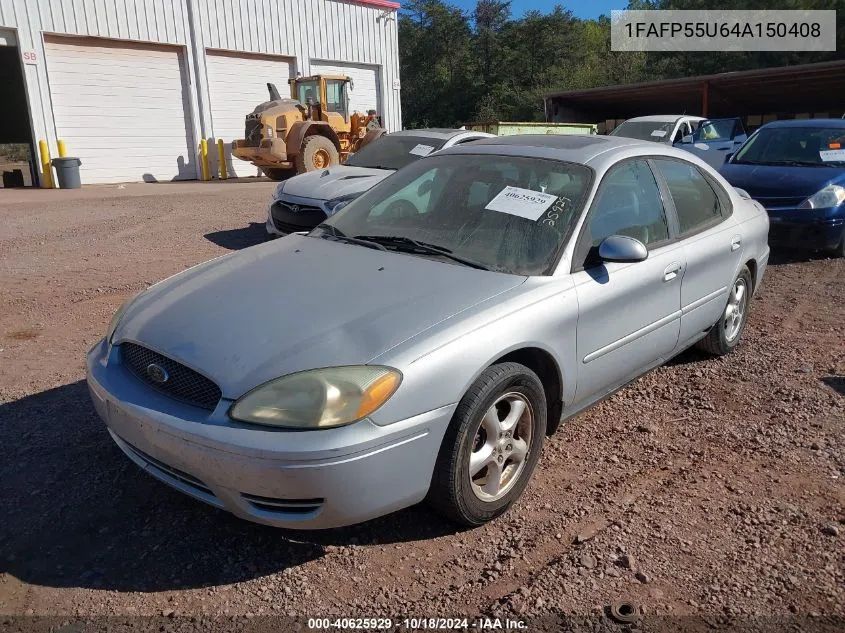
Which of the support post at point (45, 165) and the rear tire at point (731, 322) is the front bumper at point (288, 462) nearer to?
the rear tire at point (731, 322)

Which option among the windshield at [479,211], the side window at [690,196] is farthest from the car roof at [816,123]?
the windshield at [479,211]

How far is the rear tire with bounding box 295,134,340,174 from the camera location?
52.6 feet

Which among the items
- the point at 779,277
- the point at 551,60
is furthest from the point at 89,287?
the point at 551,60

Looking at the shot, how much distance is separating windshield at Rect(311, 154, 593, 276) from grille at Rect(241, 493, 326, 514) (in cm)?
131

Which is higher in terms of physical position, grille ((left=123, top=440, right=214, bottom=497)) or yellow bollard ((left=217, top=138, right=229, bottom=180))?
yellow bollard ((left=217, top=138, right=229, bottom=180))

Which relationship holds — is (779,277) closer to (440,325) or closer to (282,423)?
(440,325)

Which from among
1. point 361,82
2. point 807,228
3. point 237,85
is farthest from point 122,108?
point 807,228

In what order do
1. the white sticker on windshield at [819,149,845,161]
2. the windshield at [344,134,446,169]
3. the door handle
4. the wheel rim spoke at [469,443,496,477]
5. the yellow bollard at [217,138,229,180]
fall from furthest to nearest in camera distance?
the yellow bollard at [217,138,229,180] → the windshield at [344,134,446,169] → the white sticker on windshield at [819,149,845,161] → the door handle → the wheel rim spoke at [469,443,496,477]

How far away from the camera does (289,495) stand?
7.59 ft

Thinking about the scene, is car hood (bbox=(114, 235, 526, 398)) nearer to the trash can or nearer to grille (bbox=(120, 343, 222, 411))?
grille (bbox=(120, 343, 222, 411))

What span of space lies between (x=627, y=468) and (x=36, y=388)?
339 centimetres

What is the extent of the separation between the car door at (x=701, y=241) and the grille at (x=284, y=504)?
244 cm

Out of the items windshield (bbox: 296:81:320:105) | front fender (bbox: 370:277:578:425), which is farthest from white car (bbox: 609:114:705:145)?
front fender (bbox: 370:277:578:425)

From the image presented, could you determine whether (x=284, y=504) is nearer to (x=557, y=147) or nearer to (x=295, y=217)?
(x=557, y=147)
